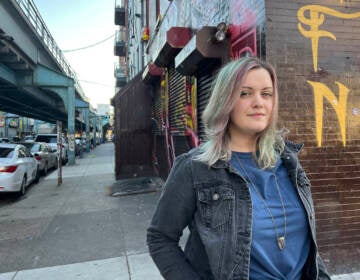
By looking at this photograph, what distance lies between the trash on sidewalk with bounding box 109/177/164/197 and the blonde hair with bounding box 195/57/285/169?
684 centimetres

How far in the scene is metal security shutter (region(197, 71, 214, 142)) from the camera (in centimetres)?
524

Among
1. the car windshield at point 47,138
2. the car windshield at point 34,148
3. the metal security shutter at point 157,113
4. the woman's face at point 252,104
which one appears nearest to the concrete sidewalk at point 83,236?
the metal security shutter at point 157,113

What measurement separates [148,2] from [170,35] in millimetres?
6754

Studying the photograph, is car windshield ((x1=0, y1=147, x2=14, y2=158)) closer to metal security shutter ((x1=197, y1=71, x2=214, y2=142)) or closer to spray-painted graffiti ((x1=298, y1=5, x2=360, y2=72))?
metal security shutter ((x1=197, y1=71, x2=214, y2=142))

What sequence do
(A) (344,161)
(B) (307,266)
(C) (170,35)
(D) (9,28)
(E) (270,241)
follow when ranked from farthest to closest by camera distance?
(D) (9,28) → (C) (170,35) → (A) (344,161) → (B) (307,266) → (E) (270,241)

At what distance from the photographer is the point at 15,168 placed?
814 centimetres

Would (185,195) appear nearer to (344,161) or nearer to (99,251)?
(344,161)

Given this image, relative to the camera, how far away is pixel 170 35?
590 centimetres

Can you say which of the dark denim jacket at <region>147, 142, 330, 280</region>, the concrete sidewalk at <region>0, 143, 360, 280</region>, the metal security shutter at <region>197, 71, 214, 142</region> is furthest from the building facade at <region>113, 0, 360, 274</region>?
the dark denim jacket at <region>147, 142, 330, 280</region>

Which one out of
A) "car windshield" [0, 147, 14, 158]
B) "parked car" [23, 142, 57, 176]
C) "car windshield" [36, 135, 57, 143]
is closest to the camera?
"car windshield" [0, 147, 14, 158]

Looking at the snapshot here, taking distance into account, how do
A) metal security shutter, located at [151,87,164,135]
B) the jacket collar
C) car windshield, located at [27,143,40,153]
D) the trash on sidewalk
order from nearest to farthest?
the jacket collar
the trash on sidewalk
metal security shutter, located at [151,87,164,135]
car windshield, located at [27,143,40,153]

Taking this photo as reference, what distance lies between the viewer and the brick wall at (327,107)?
12.2 ft

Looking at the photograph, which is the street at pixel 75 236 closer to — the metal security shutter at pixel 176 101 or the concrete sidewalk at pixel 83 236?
the concrete sidewalk at pixel 83 236

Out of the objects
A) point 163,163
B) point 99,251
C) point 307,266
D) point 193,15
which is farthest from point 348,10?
point 163,163
